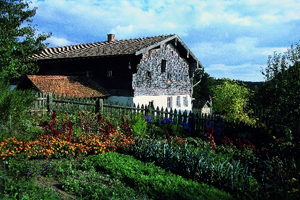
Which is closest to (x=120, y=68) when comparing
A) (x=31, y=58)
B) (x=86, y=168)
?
(x=31, y=58)

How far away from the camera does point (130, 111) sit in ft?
44.0

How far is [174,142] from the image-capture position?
8203 mm

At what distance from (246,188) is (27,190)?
159 inches

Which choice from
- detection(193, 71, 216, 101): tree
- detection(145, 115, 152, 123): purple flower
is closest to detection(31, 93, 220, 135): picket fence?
detection(145, 115, 152, 123): purple flower

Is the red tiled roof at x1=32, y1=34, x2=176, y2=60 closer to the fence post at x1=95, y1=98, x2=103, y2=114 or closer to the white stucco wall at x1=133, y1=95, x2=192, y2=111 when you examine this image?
the white stucco wall at x1=133, y1=95, x2=192, y2=111

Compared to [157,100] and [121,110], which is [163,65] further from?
[121,110]

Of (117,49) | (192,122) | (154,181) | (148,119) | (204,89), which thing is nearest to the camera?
(154,181)

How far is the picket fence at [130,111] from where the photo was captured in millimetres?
11633

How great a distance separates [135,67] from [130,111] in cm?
732

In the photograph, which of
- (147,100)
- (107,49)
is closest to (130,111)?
(147,100)

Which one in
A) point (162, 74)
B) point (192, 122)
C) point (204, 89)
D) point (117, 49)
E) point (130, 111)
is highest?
point (117, 49)

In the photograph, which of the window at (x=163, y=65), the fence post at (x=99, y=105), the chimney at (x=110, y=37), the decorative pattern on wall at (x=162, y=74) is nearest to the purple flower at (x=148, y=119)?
the fence post at (x=99, y=105)

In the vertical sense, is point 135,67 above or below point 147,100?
above

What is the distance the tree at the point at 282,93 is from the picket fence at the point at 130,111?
53 centimetres
